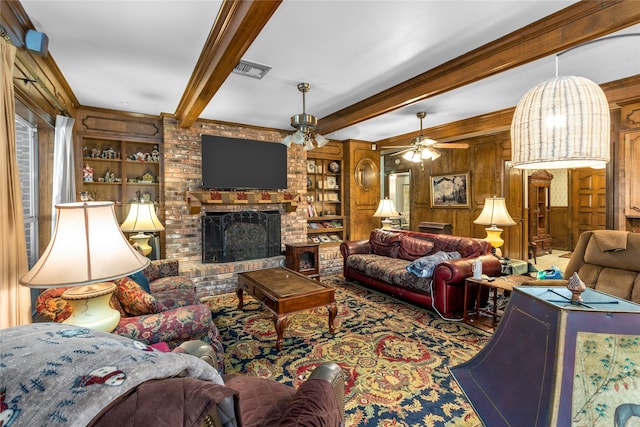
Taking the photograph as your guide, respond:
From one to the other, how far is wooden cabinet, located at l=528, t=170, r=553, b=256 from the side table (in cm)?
372

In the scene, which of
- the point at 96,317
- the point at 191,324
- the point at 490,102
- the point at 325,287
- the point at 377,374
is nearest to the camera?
the point at 96,317

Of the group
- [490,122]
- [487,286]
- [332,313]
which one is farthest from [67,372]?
[490,122]

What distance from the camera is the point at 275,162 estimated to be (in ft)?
17.6

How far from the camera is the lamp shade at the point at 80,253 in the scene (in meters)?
1.32

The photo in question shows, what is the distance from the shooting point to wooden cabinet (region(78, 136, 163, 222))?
14.3 feet

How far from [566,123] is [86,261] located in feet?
6.44

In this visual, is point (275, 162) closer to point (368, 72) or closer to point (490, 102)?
point (368, 72)

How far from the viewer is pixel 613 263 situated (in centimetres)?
271

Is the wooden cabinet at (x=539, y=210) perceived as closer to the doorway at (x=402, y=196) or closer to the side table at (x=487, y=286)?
the doorway at (x=402, y=196)

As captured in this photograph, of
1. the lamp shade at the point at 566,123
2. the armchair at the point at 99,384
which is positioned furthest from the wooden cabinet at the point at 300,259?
the armchair at the point at 99,384

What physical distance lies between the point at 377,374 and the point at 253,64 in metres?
2.93

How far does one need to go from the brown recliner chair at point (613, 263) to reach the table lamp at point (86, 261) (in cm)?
288

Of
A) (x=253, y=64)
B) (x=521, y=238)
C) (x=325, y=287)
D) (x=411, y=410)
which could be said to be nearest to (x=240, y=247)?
(x=325, y=287)

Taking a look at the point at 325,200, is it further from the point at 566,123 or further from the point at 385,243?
the point at 566,123
